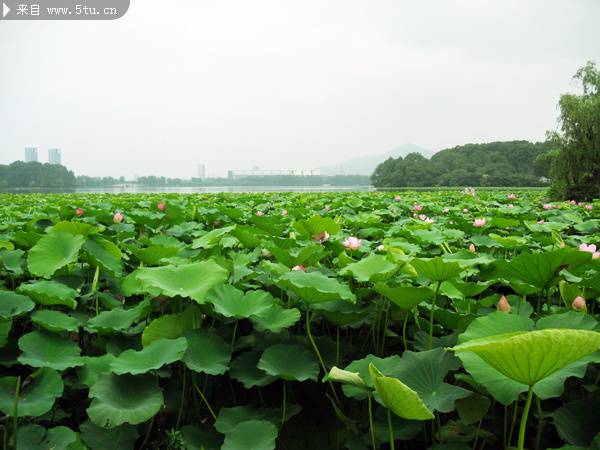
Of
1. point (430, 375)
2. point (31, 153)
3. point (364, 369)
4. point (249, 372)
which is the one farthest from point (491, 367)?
point (31, 153)

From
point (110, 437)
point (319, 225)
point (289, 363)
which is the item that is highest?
point (319, 225)

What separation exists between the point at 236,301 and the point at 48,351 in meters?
0.45

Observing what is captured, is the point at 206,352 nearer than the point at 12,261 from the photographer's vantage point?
Yes

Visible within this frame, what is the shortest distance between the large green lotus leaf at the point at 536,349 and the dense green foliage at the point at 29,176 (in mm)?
53184

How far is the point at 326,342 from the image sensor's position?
111cm

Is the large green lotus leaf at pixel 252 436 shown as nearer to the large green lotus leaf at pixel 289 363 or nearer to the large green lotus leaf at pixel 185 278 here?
the large green lotus leaf at pixel 289 363

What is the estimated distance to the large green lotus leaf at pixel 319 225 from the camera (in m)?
1.81

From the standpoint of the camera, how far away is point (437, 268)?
107 cm

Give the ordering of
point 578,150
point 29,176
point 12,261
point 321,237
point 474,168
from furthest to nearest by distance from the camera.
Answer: point 474,168
point 29,176
point 578,150
point 321,237
point 12,261

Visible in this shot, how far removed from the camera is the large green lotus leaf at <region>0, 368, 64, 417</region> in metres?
0.85

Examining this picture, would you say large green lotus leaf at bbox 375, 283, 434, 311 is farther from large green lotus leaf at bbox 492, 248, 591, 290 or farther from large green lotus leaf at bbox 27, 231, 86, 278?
large green lotus leaf at bbox 27, 231, 86, 278

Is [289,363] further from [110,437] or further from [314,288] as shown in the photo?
[110,437]

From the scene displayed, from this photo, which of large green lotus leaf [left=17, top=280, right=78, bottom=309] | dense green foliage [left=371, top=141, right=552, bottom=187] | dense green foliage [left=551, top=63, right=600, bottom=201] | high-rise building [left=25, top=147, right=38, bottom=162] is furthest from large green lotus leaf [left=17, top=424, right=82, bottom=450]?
high-rise building [left=25, top=147, right=38, bottom=162]

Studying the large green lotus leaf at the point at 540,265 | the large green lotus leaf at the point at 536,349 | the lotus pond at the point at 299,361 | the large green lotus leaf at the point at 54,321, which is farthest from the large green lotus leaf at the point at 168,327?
the large green lotus leaf at the point at 540,265
